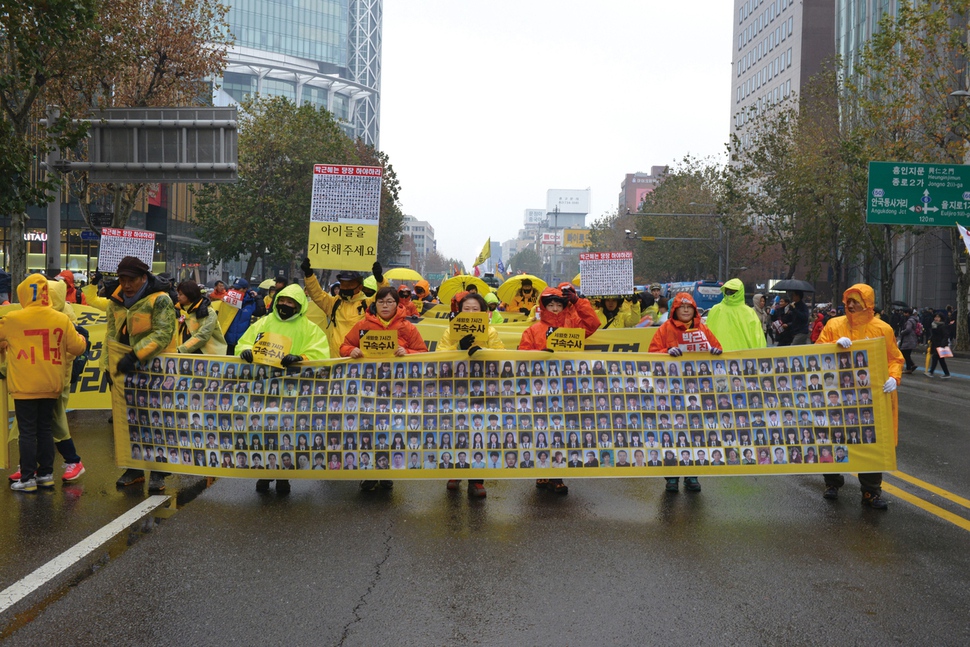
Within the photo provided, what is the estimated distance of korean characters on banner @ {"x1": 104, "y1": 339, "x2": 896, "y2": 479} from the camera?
277 inches

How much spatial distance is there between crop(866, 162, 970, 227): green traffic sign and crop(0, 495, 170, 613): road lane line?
21.3 m

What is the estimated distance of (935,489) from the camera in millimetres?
7961

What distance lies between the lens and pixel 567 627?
4.53 metres

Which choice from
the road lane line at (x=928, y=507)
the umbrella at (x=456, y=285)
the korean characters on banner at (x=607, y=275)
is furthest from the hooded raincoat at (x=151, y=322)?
the umbrella at (x=456, y=285)

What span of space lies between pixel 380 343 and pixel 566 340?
1557 millimetres

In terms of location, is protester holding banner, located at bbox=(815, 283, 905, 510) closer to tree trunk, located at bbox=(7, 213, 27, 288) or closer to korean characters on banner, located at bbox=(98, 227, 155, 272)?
korean characters on banner, located at bbox=(98, 227, 155, 272)

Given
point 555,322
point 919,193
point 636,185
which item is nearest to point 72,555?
point 555,322

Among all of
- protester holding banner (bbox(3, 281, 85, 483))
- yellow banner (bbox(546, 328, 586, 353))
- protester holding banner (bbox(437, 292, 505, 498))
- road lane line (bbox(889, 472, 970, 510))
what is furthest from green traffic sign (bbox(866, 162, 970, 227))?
protester holding banner (bbox(3, 281, 85, 483))

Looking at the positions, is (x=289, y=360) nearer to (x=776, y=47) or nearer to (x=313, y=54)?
(x=776, y=47)

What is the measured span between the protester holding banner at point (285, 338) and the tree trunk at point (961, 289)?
2865cm

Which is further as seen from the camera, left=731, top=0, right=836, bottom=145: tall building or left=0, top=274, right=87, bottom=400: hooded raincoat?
left=731, top=0, right=836, bottom=145: tall building

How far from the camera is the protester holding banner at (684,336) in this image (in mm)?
7441

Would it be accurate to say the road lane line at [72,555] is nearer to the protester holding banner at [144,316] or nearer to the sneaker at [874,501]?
the protester holding banner at [144,316]

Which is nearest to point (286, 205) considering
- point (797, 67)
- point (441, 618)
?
point (441, 618)
